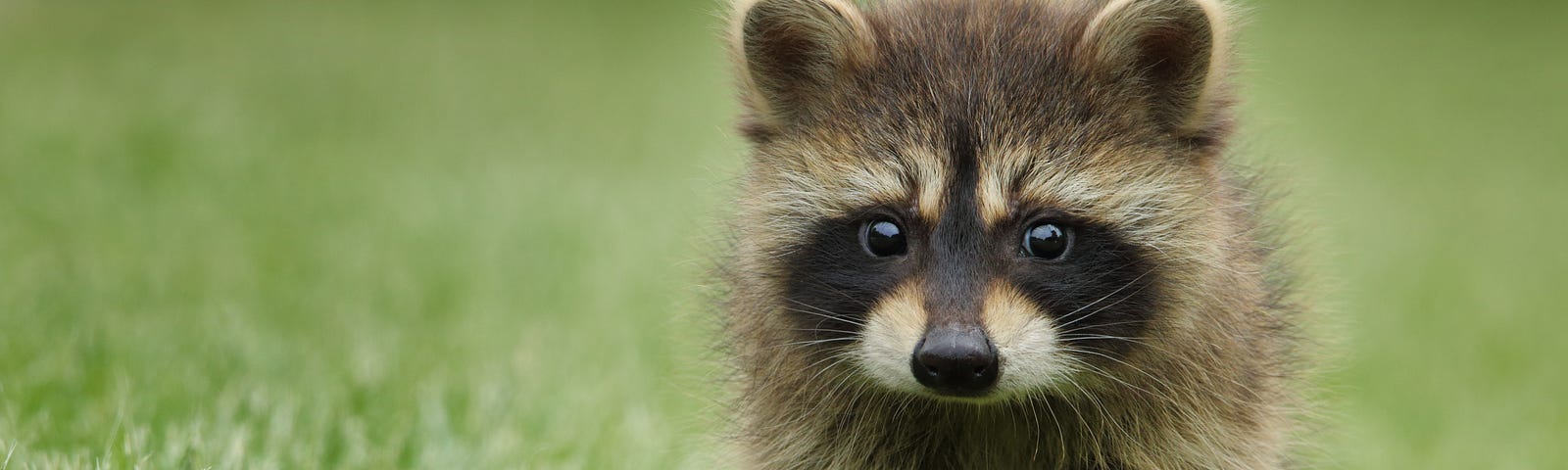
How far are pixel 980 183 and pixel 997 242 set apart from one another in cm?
13

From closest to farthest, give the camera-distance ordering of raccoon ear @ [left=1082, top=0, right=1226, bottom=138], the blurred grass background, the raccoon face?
the raccoon face, raccoon ear @ [left=1082, top=0, right=1226, bottom=138], the blurred grass background

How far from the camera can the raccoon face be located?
9.70 feet

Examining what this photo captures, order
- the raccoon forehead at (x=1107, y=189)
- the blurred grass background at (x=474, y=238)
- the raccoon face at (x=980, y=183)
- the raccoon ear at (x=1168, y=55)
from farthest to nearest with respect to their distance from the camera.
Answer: the blurred grass background at (x=474, y=238), the raccoon ear at (x=1168, y=55), the raccoon forehead at (x=1107, y=189), the raccoon face at (x=980, y=183)

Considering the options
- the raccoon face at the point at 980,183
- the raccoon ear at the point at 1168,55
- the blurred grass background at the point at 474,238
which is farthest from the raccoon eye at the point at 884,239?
the blurred grass background at the point at 474,238

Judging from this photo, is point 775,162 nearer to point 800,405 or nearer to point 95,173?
point 800,405

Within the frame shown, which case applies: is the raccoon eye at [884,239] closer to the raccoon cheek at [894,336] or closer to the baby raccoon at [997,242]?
the baby raccoon at [997,242]

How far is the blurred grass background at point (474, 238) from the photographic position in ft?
14.3

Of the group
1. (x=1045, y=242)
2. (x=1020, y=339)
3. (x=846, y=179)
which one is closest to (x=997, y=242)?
(x=1045, y=242)

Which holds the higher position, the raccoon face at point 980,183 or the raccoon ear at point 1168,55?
the raccoon ear at point 1168,55

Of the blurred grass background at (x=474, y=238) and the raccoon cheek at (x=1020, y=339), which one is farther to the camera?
the blurred grass background at (x=474, y=238)

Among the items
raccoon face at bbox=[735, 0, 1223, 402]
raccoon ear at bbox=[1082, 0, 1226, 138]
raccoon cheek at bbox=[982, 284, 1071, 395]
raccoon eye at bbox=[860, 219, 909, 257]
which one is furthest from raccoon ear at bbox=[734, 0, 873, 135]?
raccoon cheek at bbox=[982, 284, 1071, 395]

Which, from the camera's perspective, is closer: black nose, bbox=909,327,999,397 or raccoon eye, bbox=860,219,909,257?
black nose, bbox=909,327,999,397

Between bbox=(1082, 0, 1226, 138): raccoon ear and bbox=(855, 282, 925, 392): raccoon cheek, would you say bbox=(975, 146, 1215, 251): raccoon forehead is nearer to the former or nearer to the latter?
bbox=(1082, 0, 1226, 138): raccoon ear

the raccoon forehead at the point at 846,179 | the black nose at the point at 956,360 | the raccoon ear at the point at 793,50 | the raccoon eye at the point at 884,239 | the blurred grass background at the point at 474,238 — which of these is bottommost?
the blurred grass background at the point at 474,238
